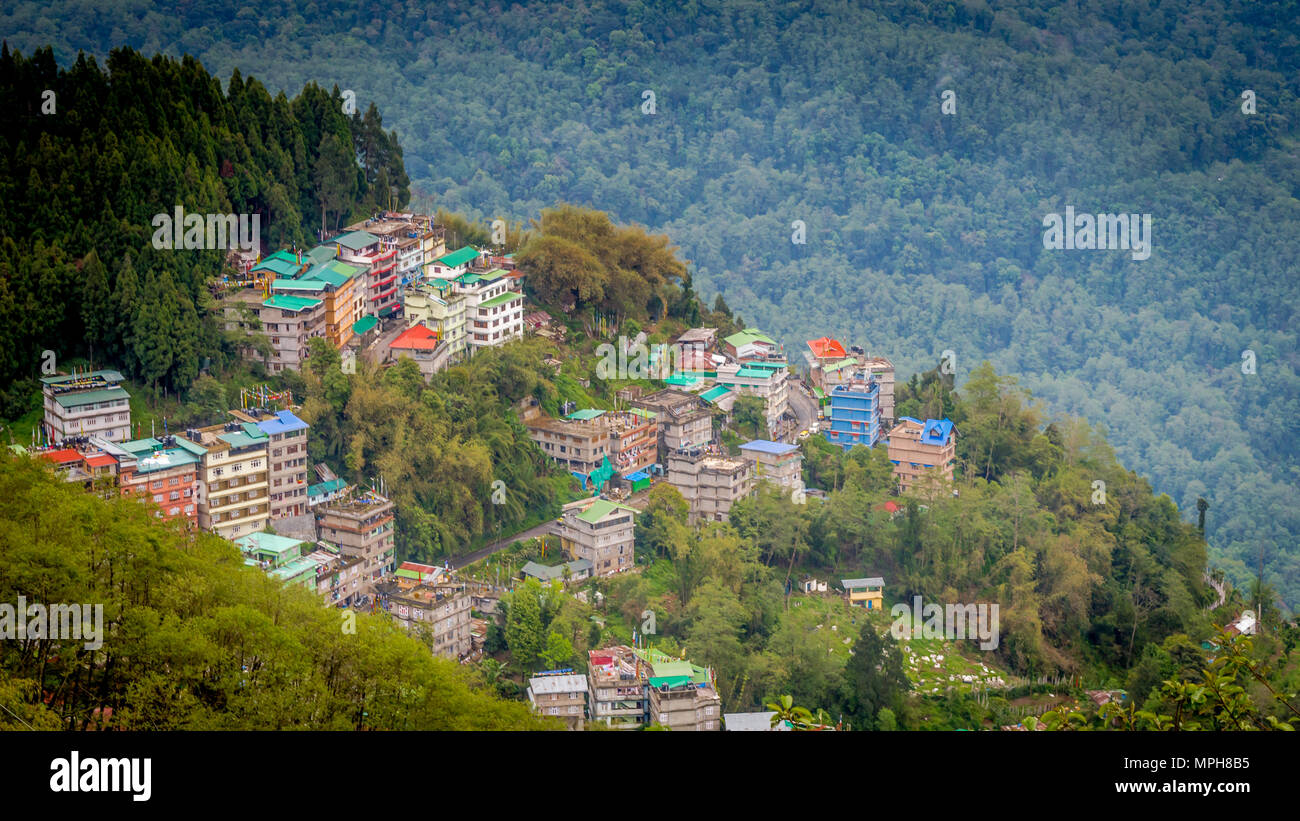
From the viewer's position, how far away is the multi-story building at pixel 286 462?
27.8 metres

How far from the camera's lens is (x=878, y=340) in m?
62.5

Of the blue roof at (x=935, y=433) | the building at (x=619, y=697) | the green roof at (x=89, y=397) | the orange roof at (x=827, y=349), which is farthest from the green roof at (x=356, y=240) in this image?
the blue roof at (x=935, y=433)

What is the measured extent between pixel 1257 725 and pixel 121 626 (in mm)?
10848

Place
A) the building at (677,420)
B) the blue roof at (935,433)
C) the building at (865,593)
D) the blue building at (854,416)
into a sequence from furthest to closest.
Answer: the blue building at (854,416)
the blue roof at (935,433)
the building at (677,420)
the building at (865,593)

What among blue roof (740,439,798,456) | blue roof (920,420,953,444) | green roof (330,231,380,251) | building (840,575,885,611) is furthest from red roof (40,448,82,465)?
blue roof (920,420,953,444)

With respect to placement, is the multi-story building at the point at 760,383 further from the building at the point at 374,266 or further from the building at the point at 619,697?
the building at the point at 619,697

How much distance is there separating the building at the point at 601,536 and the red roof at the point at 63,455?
30.9 feet

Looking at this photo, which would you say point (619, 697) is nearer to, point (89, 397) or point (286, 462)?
point (286, 462)

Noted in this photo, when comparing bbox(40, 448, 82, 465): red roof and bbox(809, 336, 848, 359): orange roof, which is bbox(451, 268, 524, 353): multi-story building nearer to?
bbox(809, 336, 848, 359): orange roof

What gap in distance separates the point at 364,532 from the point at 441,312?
292 inches

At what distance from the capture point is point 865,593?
32219 millimetres
